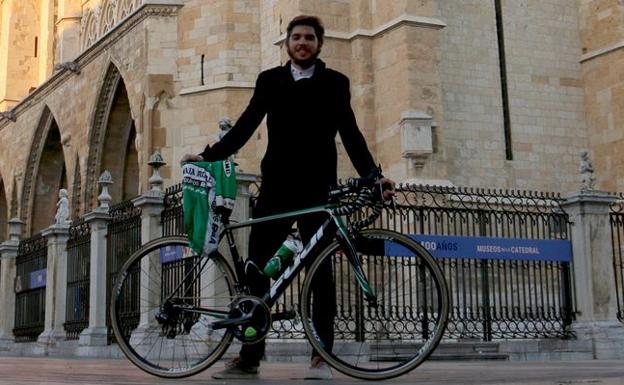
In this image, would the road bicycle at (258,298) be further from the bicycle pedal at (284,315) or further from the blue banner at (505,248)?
the blue banner at (505,248)

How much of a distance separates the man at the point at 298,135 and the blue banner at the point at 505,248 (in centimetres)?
652

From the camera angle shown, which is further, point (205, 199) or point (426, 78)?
point (426, 78)

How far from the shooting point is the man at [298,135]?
164 inches

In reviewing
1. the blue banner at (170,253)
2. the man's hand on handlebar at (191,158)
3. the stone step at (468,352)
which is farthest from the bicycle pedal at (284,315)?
the stone step at (468,352)

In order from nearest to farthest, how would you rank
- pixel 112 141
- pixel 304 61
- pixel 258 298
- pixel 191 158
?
pixel 258 298, pixel 191 158, pixel 304 61, pixel 112 141

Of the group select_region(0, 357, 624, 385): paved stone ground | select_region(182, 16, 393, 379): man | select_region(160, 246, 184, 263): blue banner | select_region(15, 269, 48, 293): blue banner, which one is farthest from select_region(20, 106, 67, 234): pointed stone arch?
select_region(182, 16, 393, 379): man

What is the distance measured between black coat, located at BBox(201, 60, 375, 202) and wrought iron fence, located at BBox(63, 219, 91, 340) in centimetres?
954

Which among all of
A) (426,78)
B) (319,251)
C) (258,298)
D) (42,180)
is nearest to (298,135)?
(319,251)

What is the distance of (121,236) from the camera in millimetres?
12211

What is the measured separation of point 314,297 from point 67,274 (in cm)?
1127

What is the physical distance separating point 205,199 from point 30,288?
512 inches

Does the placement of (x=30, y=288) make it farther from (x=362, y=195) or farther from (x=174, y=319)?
(x=362, y=195)

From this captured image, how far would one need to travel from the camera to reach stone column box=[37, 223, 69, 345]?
1420 centimetres

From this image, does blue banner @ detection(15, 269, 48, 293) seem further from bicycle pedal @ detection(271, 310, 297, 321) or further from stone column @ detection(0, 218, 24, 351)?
bicycle pedal @ detection(271, 310, 297, 321)
